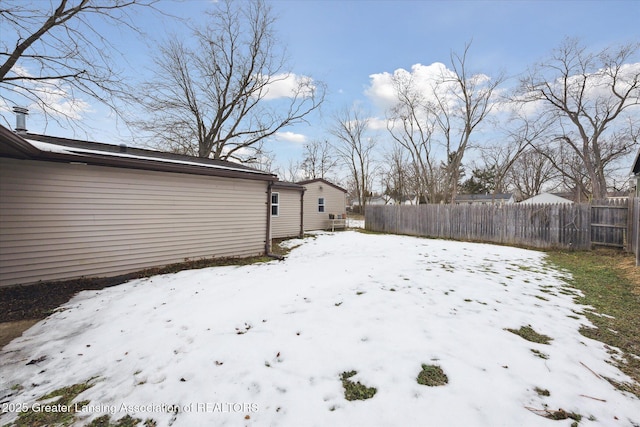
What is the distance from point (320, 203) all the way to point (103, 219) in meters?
11.8

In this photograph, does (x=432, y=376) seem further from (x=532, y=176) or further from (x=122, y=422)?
(x=532, y=176)

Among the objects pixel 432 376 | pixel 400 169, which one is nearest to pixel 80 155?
pixel 432 376

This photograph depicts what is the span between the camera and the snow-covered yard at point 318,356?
1802 millimetres

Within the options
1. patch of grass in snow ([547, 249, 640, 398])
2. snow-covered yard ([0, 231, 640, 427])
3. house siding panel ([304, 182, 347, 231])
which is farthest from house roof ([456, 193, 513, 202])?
snow-covered yard ([0, 231, 640, 427])

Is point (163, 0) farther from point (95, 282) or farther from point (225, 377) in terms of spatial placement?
point (225, 377)

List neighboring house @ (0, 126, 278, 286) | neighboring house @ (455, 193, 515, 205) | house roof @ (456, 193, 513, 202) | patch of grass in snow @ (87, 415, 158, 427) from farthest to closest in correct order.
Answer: house roof @ (456, 193, 513, 202) < neighboring house @ (455, 193, 515, 205) < neighboring house @ (0, 126, 278, 286) < patch of grass in snow @ (87, 415, 158, 427)

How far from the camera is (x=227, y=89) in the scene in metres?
15.9

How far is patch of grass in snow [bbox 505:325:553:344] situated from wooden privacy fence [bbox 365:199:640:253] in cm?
667

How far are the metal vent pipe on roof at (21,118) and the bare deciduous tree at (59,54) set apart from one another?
4.44ft

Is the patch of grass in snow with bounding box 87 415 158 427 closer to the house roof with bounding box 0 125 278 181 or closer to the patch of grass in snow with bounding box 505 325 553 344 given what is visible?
the patch of grass in snow with bounding box 505 325 553 344

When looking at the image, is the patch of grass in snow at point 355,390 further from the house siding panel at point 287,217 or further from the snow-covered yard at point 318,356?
the house siding panel at point 287,217

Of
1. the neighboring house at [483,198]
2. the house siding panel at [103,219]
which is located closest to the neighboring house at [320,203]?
the house siding panel at [103,219]

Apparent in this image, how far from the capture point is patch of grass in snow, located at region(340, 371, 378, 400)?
75.5 inches

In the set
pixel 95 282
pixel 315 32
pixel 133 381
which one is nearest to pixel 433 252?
pixel 133 381
